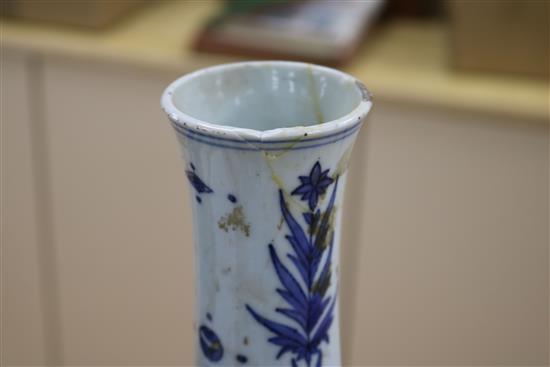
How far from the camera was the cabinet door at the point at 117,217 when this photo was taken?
106 centimetres

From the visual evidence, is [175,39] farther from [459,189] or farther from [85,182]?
[459,189]

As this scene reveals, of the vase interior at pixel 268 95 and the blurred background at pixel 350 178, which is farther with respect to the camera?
the blurred background at pixel 350 178

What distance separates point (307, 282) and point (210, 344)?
6 centimetres

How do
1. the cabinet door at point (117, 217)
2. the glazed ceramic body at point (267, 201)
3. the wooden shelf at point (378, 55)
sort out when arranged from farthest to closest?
the cabinet door at point (117, 217)
the wooden shelf at point (378, 55)
the glazed ceramic body at point (267, 201)

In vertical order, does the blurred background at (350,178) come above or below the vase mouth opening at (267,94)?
below

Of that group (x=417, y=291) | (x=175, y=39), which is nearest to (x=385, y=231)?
(x=417, y=291)

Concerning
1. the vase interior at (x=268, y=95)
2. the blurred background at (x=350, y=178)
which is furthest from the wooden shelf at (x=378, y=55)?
the vase interior at (x=268, y=95)

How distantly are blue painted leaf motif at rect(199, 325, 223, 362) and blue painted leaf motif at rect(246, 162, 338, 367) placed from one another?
0.03 meters

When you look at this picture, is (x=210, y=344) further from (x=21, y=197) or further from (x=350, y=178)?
(x=21, y=197)

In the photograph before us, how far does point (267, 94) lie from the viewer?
1.46 ft

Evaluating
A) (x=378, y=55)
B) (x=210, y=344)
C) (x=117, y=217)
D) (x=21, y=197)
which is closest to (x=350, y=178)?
(x=378, y=55)

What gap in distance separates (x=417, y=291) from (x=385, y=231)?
9 cm

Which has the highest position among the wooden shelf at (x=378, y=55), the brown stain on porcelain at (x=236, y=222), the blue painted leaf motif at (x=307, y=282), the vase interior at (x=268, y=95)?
the vase interior at (x=268, y=95)

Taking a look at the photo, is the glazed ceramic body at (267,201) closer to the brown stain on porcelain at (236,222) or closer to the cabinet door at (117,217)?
the brown stain on porcelain at (236,222)
